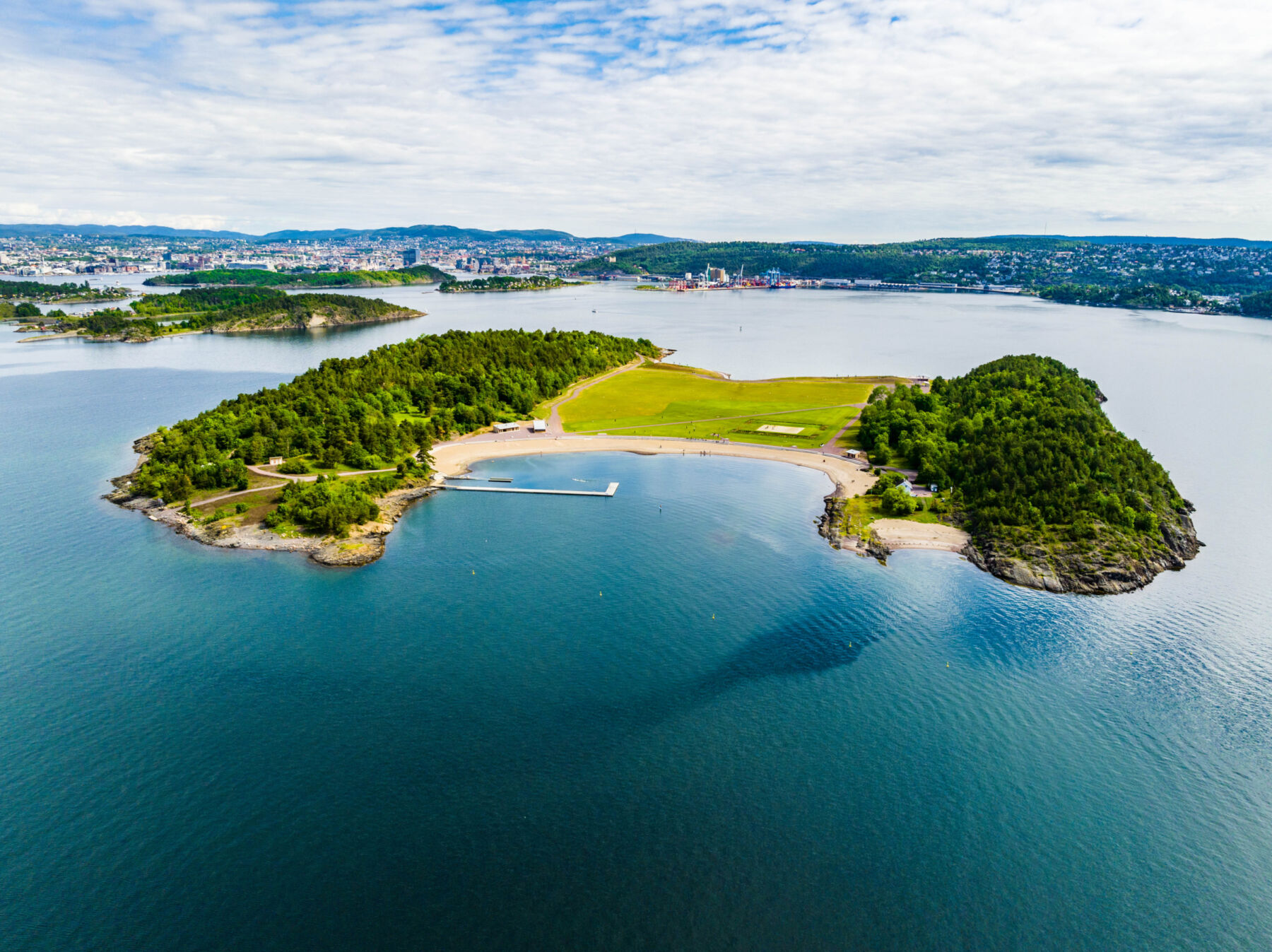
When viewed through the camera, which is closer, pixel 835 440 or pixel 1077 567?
pixel 1077 567

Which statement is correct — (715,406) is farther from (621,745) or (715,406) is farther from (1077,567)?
(621,745)

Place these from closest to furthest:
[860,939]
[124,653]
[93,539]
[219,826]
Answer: [860,939] < [219,826] < [124,653] < [93,539]

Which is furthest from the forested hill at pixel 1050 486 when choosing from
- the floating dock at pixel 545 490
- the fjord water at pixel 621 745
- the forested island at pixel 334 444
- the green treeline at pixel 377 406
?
the green treeline at pixel 377 406

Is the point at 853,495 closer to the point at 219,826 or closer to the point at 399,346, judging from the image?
A: the point at 219,826

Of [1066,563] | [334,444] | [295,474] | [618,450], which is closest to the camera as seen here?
[1066,563]

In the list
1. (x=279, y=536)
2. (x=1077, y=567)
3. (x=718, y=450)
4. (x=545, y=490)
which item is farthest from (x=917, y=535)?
(x=279, y=536)

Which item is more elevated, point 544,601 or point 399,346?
point 399,346

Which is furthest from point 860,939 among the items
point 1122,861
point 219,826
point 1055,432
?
point 1055,432
